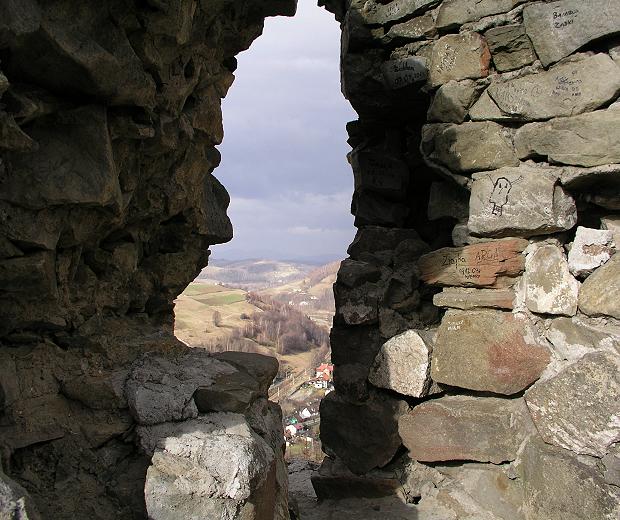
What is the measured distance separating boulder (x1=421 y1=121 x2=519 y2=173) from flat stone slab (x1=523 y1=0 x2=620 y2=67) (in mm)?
506

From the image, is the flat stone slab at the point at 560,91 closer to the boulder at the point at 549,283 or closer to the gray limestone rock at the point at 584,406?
the boulder at the point at 549,283

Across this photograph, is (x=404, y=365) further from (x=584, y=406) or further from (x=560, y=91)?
(x=560, y=91)

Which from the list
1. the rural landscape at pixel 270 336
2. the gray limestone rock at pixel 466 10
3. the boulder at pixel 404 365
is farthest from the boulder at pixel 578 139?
the rural landscape at pixel 270 336

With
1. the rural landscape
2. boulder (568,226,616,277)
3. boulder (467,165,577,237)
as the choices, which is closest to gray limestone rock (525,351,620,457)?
boulder (568,226,616,277)

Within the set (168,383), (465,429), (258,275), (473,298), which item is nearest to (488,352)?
(473,298)

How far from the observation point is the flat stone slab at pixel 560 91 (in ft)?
9.65

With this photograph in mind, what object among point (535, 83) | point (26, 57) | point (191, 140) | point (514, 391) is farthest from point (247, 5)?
point (514, 391)

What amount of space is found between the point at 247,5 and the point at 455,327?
2.30 m

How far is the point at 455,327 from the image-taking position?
3.34 meters

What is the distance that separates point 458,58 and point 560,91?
729 mm

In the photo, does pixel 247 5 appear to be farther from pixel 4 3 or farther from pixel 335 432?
pixel 335 432

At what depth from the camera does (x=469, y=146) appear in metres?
3.41

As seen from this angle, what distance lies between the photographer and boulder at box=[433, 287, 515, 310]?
3203 mm

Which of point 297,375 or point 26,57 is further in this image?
point 297,375
